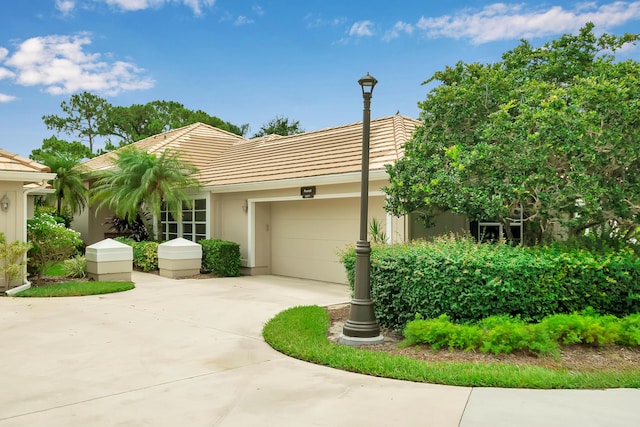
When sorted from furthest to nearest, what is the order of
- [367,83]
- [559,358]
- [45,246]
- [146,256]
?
[146,256]
[45,246]
[367,83]
[559,358]

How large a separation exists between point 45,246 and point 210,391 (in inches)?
375

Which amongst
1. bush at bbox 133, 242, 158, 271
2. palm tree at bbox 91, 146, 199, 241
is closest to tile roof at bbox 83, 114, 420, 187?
palm tree at bbox 91, 146, 199, 241

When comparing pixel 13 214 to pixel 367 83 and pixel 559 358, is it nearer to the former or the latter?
pixel 367 83

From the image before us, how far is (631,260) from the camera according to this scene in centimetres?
693

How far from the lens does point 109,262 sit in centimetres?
1333

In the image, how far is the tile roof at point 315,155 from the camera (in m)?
12.5

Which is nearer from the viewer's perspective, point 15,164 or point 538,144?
point 538,144

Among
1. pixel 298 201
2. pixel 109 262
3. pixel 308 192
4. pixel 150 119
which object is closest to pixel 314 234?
pixel 298 201

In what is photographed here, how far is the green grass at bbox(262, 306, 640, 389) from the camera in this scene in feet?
16.7

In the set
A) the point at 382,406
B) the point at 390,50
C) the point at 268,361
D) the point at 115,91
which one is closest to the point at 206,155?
the point at 390,50

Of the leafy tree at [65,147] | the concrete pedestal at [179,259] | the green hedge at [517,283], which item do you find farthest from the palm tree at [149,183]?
the leafy tree at [65,147]

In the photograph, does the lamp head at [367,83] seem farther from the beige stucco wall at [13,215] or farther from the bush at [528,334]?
the beige stucco wall at [13,215]

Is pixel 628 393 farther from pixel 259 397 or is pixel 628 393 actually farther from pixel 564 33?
pixel 564 33

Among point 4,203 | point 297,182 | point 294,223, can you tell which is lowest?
point 294,223
